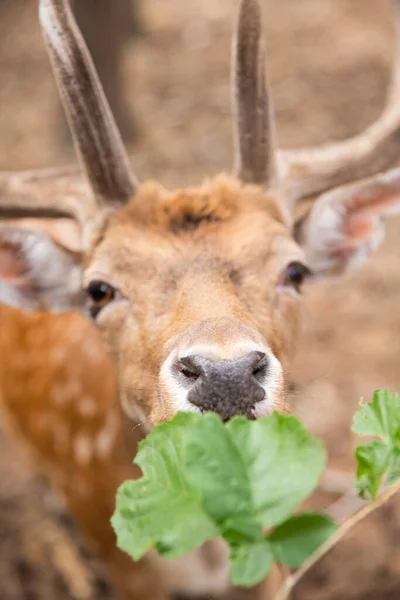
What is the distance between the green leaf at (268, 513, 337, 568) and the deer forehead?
4.93 feet

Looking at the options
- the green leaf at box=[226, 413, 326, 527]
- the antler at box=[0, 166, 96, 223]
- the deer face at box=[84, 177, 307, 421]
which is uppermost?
the green leaf at box=[226, 413, 326, 527]

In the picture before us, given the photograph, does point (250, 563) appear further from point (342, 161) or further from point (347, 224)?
point (342, 161)

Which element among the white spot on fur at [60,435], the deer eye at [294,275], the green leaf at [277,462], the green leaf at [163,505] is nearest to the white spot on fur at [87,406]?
the white spot on fur at [60,435]

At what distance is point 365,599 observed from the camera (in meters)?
3.76

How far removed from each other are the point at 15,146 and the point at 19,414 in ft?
15.7

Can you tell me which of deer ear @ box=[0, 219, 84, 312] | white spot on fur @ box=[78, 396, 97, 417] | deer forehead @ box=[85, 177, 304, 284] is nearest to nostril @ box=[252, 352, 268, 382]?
deer forehead @ box=[85, 177, 304, 284]

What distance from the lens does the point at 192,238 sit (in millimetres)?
2705

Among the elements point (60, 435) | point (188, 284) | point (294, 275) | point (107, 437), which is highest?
point (188, 284)

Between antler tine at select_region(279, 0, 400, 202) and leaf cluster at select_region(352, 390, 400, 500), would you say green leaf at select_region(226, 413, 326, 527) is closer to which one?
leaf cluster at select_region(352, 390, 400, 500)

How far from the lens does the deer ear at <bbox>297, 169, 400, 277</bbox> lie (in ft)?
10.1

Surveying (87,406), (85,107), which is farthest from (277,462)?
(87,406)

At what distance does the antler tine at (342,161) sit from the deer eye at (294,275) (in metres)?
0.45

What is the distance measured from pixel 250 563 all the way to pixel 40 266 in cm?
222

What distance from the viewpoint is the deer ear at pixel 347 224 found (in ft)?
10.1
